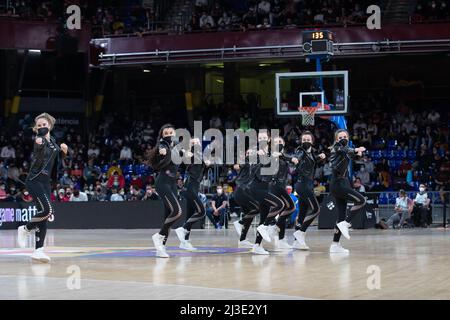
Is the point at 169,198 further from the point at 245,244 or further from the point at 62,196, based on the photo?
the point at 62,196

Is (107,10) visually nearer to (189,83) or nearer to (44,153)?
(189,83)

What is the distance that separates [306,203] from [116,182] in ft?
52.0

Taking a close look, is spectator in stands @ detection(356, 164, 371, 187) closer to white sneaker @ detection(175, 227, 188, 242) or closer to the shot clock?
the shot clock

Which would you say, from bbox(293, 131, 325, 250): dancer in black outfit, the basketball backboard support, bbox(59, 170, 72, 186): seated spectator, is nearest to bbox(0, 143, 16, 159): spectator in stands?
bbox(59, 170, 72, 186): seated spectator

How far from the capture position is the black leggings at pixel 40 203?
14.0 metres

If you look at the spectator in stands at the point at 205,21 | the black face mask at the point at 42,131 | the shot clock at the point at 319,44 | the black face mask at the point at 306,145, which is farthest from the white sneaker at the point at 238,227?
the spectator in stands at the point at 205,21

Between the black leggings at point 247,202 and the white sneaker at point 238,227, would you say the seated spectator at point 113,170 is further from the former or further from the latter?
the black leggings at point 247,202

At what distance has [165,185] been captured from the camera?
15.3m

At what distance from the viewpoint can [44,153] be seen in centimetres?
1409

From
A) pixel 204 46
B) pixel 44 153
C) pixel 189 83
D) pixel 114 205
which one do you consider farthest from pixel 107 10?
pixel 44 153

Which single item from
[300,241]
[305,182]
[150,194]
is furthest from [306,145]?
[150,194]

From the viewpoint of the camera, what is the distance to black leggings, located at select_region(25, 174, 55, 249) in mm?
13969

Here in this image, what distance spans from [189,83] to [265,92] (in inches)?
156

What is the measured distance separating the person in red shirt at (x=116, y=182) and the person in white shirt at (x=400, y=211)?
400 inches
